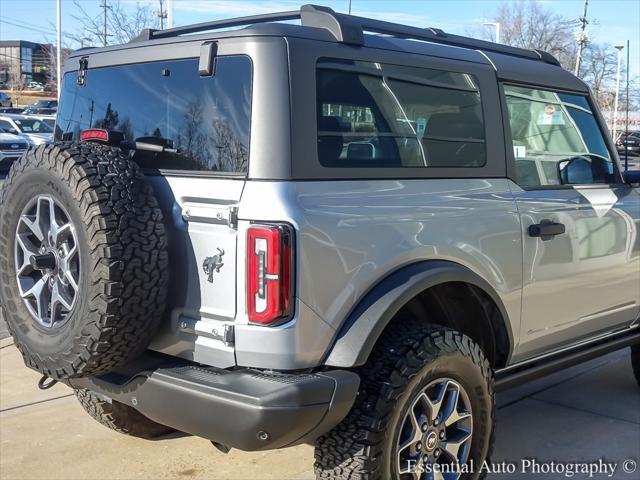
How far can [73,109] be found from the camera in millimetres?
3818

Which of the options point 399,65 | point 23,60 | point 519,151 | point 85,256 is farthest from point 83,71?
point 23,60

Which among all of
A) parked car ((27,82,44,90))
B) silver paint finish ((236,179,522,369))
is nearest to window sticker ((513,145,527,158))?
silver paint finish ((236,179,522,369))

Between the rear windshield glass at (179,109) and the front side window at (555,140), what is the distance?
60.7 inches

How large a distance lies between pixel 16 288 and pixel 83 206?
0.67m

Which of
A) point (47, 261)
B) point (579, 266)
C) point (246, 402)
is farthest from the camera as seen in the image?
point (579, 266)

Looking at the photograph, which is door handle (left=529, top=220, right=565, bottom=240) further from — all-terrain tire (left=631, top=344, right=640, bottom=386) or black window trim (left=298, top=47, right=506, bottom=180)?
all-terrain tire (left=631, top=344, right=640, bottom=386)

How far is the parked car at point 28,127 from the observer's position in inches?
892

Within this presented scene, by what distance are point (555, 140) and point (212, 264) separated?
2.19 metres

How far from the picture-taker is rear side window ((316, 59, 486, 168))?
2.99 meters

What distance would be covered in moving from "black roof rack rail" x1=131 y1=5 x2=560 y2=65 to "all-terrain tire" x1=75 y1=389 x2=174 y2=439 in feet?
6.19

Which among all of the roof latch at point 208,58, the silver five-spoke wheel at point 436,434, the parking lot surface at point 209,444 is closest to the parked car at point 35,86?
the parking lot surface at point 209,444

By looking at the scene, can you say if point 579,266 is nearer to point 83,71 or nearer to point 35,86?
point 83,71

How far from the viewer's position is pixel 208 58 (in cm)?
299

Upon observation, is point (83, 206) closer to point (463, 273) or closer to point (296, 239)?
point (296, 239)
